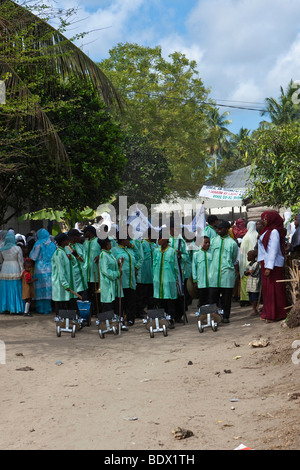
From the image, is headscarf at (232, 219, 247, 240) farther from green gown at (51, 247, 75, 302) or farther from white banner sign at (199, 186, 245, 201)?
white banner sign at (199, 186, 245, 201)

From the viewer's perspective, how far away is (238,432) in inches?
224

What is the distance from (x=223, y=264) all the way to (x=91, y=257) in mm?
2850

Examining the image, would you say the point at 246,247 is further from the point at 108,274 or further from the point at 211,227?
the point at 108,274

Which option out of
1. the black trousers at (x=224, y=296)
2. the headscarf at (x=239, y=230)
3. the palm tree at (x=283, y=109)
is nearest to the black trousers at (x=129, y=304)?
the black trousers at (x=224, y=296)

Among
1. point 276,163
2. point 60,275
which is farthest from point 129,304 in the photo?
point 276,163

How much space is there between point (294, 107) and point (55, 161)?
40033mm

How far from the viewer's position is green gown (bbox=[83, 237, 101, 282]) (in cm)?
1291

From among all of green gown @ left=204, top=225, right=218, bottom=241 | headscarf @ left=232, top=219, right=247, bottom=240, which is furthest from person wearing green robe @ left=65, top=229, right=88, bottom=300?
headscarf @ left=232, top=219, right=247, bottom=240

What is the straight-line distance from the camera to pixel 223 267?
11.4m

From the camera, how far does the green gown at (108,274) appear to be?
1134cm

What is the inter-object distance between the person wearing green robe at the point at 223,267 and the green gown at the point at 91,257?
2.51 meters
